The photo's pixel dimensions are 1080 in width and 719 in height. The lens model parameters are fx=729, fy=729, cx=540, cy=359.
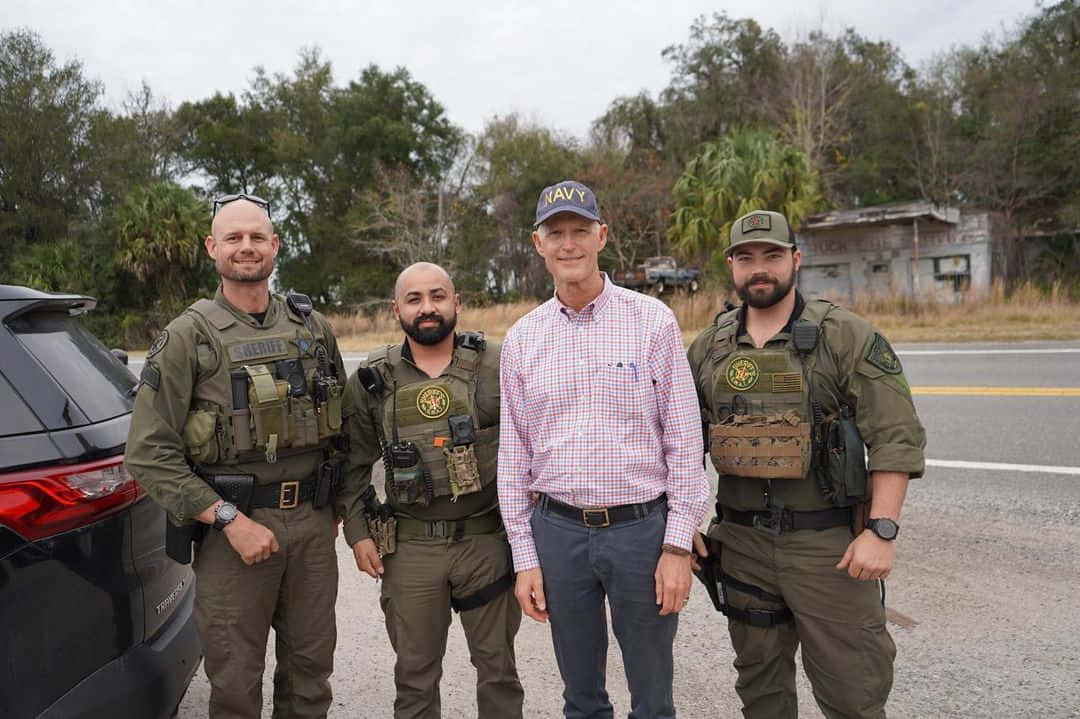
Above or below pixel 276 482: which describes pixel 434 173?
above

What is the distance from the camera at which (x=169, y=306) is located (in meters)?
24.7

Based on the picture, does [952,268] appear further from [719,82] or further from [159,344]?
[159,344]

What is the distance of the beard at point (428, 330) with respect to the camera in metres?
2.59

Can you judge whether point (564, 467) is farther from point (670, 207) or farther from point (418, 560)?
point (670, 207)

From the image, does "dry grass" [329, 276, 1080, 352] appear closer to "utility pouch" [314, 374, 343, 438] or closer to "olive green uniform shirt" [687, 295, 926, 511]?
"utility pouch" [314, 374, 343, 438]

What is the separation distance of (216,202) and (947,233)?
23.5 m

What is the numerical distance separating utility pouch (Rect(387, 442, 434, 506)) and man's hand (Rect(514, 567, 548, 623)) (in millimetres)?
462

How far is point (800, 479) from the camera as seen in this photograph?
2402 millimetres

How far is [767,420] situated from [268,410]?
1.64 m

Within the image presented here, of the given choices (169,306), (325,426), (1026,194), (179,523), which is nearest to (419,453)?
(325,426)

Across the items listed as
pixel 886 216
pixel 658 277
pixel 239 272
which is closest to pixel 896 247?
pixel 886 216

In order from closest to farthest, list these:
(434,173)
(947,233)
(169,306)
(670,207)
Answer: (947,233) < (169,306) < (670,207) < (434,173)

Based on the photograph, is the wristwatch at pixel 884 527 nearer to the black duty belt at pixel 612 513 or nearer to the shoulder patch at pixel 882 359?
the shoulder patch at pixel 882 359

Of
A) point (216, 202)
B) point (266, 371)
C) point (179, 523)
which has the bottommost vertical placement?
point (179, 523)
